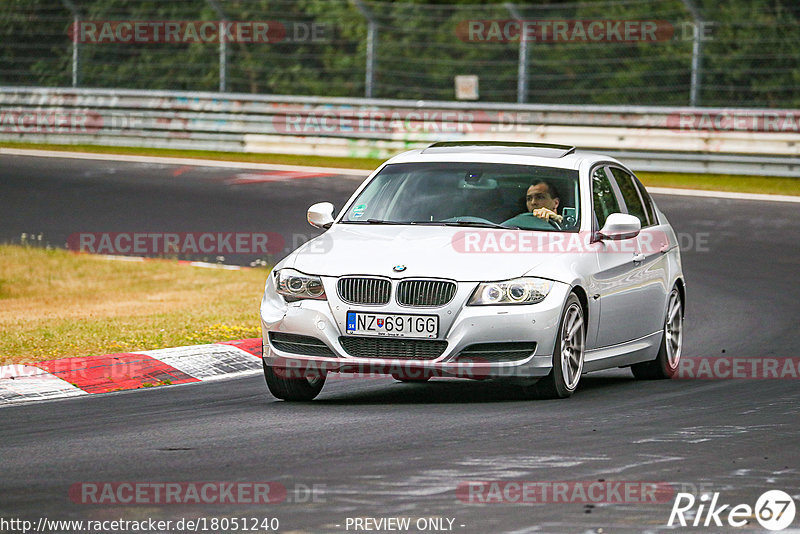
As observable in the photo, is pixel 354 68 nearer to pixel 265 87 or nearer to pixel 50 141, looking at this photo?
pixel 265 87

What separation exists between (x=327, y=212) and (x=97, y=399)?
191cm

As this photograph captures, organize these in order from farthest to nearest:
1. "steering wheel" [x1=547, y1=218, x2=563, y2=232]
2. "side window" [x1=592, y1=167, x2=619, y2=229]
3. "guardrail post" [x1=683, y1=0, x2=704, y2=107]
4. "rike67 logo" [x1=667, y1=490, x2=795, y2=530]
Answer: "guardrail post" [x1=683, y1=0, x2=704, y2=107] < "side window" [x1=592, y1=167, x2=619, y2=229] < "steering wheel" [x1=547, y1=218, x2=563, y2=232] < "rike67 logo" [x1=667, y1=490, x2=795, y2=530]

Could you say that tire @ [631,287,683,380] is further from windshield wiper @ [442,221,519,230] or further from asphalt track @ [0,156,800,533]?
windshield wiper @ [442,221,519,230]

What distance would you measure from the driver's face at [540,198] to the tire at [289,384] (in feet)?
5.88

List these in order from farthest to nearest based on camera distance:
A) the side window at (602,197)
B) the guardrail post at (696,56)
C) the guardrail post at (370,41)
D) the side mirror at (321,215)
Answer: the guardrail post at (370,41) < the guardrail post at (696,56) < the side window at (602,197) < the side mirror at (321,215)

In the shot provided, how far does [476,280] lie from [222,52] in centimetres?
1957

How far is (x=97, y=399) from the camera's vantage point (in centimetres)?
932

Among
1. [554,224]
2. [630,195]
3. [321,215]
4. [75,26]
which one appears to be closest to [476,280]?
[554,224]

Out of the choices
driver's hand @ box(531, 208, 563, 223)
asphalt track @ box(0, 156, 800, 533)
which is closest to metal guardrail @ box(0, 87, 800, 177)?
asphalt track @ box(0, 156, 800, 533)

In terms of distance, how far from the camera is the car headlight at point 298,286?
29.0 feet

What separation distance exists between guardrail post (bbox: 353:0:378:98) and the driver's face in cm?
1687

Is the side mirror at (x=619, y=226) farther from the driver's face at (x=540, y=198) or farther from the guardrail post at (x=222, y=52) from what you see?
the guardrail post at (x=222, y=52)

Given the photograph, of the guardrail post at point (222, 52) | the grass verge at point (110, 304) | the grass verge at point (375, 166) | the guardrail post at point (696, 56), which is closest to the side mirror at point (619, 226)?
the grass verge at point (110, 304)

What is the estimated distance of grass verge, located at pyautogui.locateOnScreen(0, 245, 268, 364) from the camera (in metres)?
11.4
